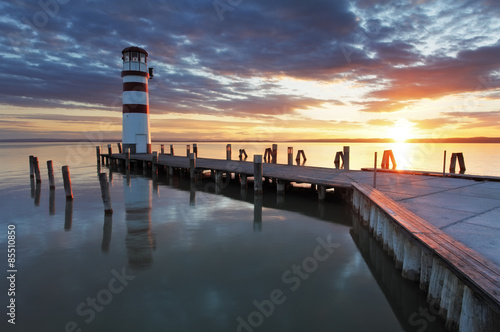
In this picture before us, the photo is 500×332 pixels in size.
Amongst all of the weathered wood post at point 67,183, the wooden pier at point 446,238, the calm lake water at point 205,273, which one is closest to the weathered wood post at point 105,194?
the calm lake water at point 205,273

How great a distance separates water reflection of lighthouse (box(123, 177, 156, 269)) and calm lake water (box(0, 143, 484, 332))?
0.06 metres

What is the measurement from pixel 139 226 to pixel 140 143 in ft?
72.9

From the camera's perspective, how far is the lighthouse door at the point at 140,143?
31.1m

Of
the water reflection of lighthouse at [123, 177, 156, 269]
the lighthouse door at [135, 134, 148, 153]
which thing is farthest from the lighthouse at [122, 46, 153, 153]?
the water reflection of lighthouse at [123, 177, 156, 269]

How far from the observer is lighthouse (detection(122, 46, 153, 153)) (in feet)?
95.9

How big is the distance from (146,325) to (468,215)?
736 cm

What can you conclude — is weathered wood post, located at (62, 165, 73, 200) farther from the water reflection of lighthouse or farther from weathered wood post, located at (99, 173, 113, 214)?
weathered wood post, located at (99, 173, 113, 214)

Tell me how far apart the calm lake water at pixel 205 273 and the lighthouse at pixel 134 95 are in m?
18.0

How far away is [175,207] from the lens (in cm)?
1436

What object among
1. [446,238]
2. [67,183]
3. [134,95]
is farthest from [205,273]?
[134,95]

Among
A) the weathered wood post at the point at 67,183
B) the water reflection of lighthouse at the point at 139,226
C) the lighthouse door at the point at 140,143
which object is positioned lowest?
the water reflection of lighthouse at the point at 139,226

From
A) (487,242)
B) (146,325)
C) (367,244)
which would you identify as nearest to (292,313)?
(146,325)

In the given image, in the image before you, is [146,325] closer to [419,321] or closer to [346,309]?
[346,309]

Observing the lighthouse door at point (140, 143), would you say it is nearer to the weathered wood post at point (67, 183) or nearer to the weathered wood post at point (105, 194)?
the weathered wood post at point (67, 183)
